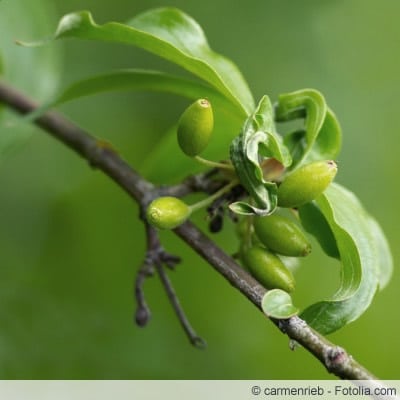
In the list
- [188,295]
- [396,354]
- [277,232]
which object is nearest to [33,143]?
[188,295]

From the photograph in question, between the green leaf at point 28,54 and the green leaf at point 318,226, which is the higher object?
the green leaf at point 318,226

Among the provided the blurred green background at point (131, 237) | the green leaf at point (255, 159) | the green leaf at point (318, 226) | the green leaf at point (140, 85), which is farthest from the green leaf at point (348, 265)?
the blurred green background at point (131, 237)

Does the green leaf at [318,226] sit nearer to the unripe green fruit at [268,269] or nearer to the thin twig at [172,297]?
the unripe green fruit at [268,269]

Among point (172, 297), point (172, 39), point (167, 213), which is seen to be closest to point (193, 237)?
point (167, 213)

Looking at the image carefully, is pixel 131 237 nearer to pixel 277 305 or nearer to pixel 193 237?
pixel 193 237

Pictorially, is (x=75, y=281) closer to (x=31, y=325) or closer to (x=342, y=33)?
(x=31, y=325)

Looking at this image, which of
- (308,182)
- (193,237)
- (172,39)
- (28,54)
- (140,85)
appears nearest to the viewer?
(308,182)

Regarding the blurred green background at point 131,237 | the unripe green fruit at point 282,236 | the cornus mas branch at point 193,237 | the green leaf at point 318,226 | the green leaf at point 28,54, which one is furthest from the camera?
the blurred green background at point 131,237
